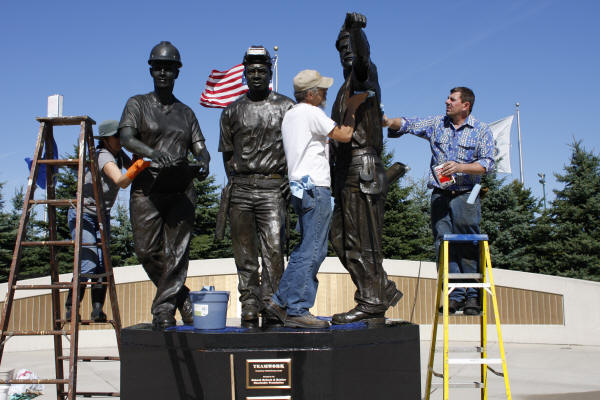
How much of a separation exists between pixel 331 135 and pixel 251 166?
1162mm

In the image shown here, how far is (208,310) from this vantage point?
4.17m

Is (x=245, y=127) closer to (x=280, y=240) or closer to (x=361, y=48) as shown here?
(x=280, y=240)

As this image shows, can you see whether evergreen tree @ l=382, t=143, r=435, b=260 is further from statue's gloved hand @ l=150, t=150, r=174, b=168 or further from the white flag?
statue's gloved hand @ l=150, t=150, r=174, b=168

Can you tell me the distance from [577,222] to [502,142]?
378cm

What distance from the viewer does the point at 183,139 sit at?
16.4 feet

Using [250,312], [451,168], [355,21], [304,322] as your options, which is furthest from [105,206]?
[451,168]

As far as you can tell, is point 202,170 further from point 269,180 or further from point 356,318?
point 356,318

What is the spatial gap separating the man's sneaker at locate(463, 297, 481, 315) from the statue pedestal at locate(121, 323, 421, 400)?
0.74 metres

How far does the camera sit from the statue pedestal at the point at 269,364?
12.4ft

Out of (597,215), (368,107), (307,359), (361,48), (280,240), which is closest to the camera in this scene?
(307,359)

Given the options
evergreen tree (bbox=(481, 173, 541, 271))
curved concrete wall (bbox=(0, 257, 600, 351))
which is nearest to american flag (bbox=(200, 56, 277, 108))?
curved concrete wall (bbox=(0, 257, 600, 351))

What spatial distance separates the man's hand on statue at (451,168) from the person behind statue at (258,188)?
1360 mm

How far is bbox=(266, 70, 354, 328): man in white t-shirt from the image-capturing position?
4000mm

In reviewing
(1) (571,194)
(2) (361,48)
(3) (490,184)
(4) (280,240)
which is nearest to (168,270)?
(4) (280,240)
